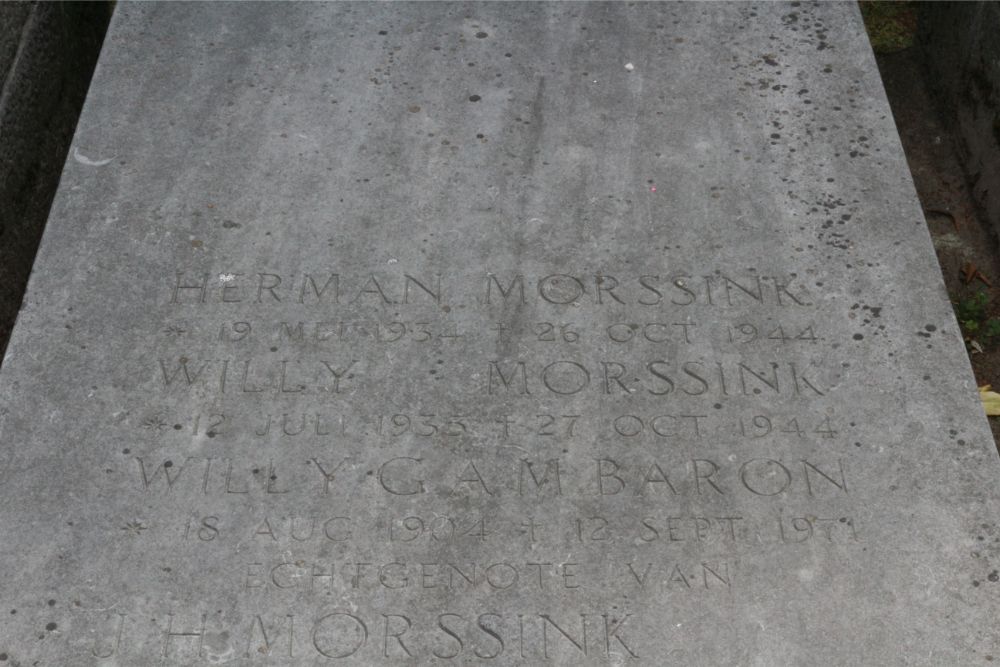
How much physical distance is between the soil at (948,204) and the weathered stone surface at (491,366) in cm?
87

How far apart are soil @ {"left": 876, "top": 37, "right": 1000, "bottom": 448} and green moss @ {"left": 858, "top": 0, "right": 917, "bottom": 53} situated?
5 cm

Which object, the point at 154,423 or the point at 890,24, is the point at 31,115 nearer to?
the point at 154,423

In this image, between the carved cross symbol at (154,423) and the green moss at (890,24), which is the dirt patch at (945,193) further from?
the carved cross symbol at (154,423)

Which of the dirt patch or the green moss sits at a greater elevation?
the green moss

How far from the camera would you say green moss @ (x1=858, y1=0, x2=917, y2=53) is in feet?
17.4

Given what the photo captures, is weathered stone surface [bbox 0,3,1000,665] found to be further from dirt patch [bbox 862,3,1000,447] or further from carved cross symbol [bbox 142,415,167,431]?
dirt patch [bbox 862,3,1000,447]

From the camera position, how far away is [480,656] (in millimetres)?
2760

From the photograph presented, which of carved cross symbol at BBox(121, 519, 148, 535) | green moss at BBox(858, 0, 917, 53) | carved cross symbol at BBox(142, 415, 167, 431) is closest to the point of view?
carved cross symbol at BBox(121, 519, 148, 535)

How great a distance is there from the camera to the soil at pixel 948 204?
4191 mm

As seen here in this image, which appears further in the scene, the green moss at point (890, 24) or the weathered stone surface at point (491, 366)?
the green moss at point (890, 24)

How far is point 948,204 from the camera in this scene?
4.59m

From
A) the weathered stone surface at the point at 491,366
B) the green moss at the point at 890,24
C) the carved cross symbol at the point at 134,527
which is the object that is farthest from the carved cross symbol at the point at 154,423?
the green moss at the point at 890,24

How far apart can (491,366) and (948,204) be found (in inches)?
91.7

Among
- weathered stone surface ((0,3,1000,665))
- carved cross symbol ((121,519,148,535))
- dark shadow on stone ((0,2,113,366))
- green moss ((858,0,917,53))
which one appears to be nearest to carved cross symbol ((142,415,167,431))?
weathered stone surface ((0,3,1000,665))
